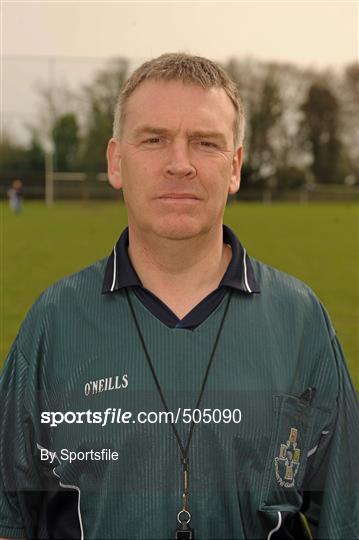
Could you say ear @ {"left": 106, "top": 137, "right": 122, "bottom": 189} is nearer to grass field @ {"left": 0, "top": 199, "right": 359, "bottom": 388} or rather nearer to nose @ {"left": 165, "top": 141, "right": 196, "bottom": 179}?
nose @ {"left": 165, "top": 141, "right": 196, "bottom": 179}

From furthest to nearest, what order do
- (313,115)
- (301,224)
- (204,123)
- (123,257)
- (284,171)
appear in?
(301,224) < (284,171) < (313,115) < (123,257) < (204,123)

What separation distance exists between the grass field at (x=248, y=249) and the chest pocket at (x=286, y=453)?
2018mm

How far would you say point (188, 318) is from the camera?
1.27 m

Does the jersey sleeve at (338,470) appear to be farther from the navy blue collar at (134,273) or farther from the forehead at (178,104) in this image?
the forehead at (178,104)

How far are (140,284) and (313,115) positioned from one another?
246 centimetres

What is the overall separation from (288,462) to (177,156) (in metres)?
0.62

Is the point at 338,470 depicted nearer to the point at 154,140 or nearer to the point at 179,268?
the point at 179,268

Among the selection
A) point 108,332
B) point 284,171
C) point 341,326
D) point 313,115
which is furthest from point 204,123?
point 341,326

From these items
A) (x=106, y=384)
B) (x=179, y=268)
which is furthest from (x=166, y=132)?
(x=106, y=384)

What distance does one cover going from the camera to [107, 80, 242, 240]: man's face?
1220mm

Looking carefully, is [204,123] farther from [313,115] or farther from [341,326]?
[341,326]

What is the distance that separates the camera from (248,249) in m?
7.48

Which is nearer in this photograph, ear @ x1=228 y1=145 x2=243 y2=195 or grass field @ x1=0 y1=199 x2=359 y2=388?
ear @ x1=228 y1=145 x2=243 y2=195

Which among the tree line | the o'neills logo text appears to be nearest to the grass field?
the tree line
